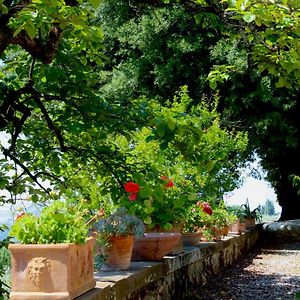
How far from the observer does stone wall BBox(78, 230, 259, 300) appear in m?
3.78

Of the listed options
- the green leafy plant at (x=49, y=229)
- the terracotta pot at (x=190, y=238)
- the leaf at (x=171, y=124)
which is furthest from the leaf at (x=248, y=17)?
the terracotta pot at (x=190, y=238)

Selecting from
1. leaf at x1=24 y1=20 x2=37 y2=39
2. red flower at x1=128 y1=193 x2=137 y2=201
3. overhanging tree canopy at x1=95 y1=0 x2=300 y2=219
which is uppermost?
overhanging tree canopy at x1=95 y1=0 x2=300 y2=219

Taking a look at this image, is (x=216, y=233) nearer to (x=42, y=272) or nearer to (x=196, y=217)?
(x=196, y=217)

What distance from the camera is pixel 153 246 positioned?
499cm

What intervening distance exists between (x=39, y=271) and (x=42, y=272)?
17 millimetres

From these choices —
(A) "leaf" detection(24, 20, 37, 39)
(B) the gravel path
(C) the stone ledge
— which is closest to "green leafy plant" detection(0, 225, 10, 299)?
(A) "leaf" detection(24, 20, 37, 39)

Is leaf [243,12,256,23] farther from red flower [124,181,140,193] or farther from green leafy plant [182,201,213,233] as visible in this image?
green leafy plant [182,201,213,233]

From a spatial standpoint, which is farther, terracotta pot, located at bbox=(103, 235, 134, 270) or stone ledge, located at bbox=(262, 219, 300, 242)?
stone ledge, located at bbox=(262, 219, 300, 242)

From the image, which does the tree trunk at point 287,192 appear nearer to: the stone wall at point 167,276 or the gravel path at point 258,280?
the gravel path at point 258,280

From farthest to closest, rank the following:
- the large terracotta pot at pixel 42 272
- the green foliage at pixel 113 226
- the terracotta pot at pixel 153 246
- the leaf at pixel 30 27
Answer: the terracotta pot at pixel 153 246 < the green foliage at pixel 113 226 < the large terracotta pot at pixel 42 272 < the leaf at pixel 30 27

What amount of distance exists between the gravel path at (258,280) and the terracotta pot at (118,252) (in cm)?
137

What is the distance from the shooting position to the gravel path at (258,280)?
6.24m

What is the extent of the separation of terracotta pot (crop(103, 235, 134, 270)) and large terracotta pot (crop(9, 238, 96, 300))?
48.8 inches

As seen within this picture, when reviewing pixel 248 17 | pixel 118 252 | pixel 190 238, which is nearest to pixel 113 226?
pixel 118 252
